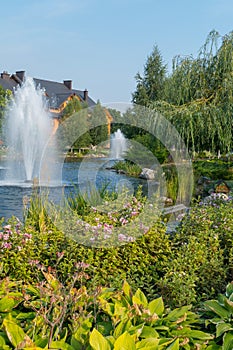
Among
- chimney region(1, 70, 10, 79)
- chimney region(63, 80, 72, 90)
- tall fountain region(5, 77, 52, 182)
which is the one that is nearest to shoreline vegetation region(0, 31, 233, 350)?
tall fountain region(5, 77, 52, 182)

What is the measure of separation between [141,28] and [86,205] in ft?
13.9

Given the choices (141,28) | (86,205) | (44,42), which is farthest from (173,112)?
(86,205)

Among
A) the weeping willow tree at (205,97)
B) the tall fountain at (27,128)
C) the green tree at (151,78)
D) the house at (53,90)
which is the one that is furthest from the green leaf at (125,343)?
the house at (53,90)

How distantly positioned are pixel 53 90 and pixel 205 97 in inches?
1160

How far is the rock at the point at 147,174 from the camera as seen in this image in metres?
13.6

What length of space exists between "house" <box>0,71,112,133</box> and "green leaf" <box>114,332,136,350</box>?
32.9 meters

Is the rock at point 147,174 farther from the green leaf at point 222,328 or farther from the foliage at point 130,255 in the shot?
the green leaf at point 222,328

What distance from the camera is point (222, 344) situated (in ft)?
6.72

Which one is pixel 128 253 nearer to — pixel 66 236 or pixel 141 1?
pixel 66 236

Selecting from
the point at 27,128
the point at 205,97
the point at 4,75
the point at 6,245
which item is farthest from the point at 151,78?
the point at 6,245

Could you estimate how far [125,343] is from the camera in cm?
168

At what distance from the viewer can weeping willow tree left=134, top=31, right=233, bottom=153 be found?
8.66 meters

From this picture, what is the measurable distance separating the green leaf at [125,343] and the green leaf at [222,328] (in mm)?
551

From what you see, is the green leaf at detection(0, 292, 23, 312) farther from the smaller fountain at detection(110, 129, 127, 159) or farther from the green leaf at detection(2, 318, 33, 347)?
the smaller fountain at detection(110, 129, 127, 159)
